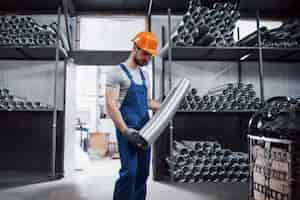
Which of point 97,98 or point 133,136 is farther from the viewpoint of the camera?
point 97,98

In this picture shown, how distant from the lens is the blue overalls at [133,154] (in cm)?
183

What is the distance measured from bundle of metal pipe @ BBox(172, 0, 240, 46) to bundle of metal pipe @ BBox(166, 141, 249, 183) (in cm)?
129

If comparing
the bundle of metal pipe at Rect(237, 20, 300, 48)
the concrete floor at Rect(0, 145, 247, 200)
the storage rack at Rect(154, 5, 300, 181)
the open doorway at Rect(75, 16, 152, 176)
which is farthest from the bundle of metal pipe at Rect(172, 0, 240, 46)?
the concrete floor at Rect(0, 145, 247, 200)

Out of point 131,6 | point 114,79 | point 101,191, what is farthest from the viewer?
point 131,6

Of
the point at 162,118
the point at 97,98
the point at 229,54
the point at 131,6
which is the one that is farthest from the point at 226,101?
the point at 97,98

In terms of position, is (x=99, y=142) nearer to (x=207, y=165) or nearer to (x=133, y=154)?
(x=207, y=165)

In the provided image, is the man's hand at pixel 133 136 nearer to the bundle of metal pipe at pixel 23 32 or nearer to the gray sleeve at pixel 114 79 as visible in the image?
the gray sleeve at pixel 114 79

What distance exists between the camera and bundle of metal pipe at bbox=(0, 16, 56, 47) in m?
3.75

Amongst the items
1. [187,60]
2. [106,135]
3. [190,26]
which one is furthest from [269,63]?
[106,135]

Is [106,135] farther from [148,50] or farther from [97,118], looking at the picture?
[148,50]

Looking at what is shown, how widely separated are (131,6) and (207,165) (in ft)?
8.15

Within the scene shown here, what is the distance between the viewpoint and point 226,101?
12.5 feet

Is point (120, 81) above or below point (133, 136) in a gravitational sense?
above

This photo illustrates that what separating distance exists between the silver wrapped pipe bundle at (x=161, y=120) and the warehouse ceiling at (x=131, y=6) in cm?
248
